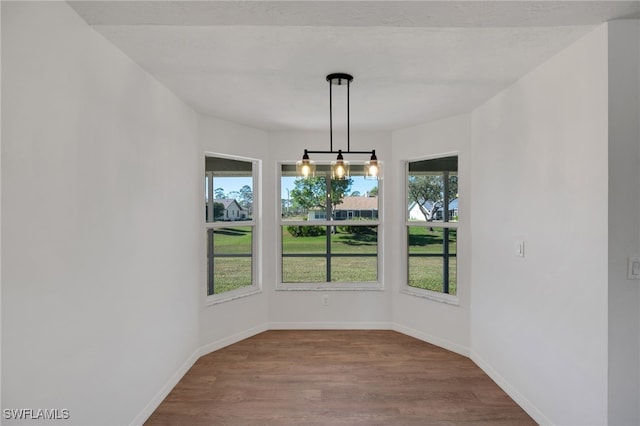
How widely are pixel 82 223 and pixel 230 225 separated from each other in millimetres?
2188

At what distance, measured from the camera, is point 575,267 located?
209 cm

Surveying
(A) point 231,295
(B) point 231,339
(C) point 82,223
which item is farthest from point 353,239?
(C) point 82,223

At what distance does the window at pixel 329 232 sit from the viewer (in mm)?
4441

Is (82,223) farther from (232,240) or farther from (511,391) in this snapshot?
(511,391)

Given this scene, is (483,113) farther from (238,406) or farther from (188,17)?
(238,406)

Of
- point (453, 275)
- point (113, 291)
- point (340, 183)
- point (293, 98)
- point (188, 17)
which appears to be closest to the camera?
point (188, 17)

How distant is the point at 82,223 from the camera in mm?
1792

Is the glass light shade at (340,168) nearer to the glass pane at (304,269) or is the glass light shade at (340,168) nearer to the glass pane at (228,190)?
the glass pane at (228,190)

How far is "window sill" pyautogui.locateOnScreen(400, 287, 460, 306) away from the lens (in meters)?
3.73

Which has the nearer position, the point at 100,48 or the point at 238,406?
the point at 100,48

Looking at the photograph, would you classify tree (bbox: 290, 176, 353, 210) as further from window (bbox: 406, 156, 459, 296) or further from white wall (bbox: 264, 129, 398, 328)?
window (bbox: 406, 156, 459, 296)

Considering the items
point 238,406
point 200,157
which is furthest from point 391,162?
point 238,406

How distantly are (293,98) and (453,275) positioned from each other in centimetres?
255

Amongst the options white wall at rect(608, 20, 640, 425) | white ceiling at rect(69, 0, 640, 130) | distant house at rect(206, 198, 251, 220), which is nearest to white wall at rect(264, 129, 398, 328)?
distant house at rect(206, 198, 251, 220)
